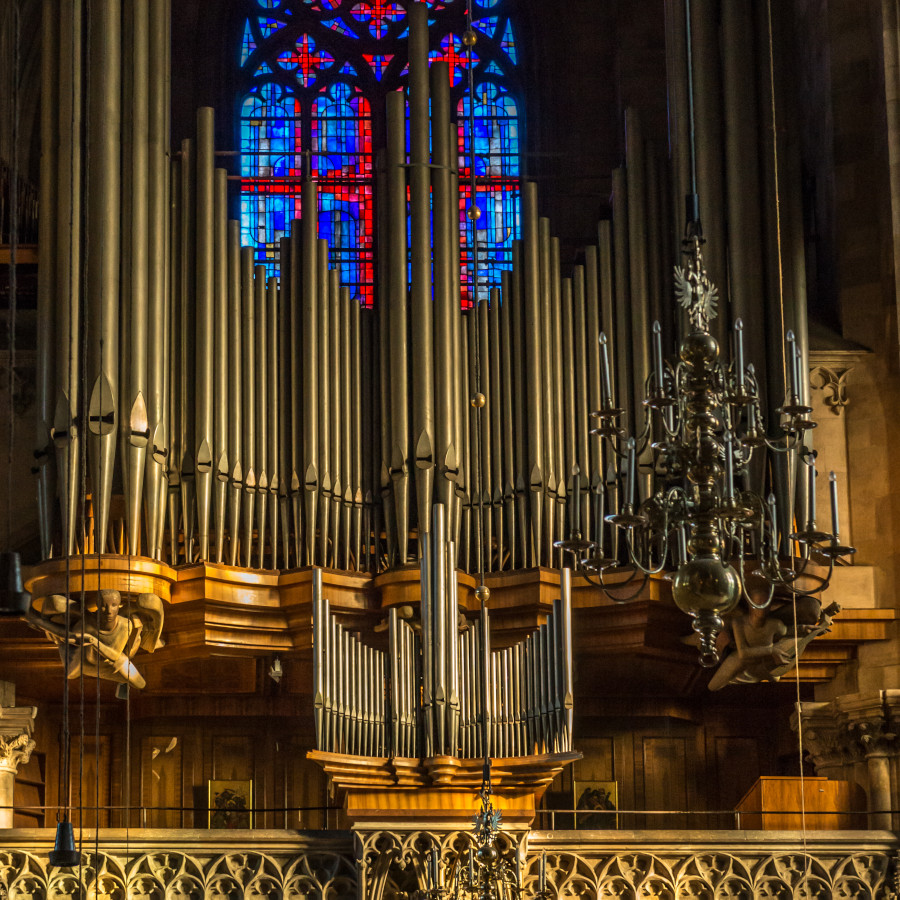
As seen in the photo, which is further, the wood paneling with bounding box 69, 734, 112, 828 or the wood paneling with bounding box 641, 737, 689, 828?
the wood paneling with bounding box 641, 737, 689, 828

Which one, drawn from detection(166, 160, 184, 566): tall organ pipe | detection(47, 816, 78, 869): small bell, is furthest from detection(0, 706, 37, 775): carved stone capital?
detection(47, 816, 78, 869): small bell

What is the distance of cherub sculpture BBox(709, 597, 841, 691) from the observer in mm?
13781

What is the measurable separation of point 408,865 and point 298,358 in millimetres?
4151

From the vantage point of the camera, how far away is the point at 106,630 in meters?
13.4

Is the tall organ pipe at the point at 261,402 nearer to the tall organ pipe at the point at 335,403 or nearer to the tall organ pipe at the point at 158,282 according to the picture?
the tall organ pipe at the point at 335,403

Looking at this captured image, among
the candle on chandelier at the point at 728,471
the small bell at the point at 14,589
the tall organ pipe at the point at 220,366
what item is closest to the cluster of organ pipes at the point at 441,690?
the tall organ pipe at the point at 220,366

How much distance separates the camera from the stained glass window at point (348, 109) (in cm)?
1811

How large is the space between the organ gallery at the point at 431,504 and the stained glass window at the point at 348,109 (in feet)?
4.52

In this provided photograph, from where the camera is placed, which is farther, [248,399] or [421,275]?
[421,275]

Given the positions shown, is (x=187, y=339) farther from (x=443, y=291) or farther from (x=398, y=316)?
(x=443, y=291)

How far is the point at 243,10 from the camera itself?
18.7 meters

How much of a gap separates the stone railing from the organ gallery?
2cm

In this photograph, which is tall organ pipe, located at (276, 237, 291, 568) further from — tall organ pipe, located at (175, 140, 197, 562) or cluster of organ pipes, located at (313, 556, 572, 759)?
cluster of organ pipes, located at (313, 556, 572, 759)

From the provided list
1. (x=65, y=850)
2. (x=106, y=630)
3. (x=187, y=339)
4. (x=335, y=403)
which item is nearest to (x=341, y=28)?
(x=187, y=339)
